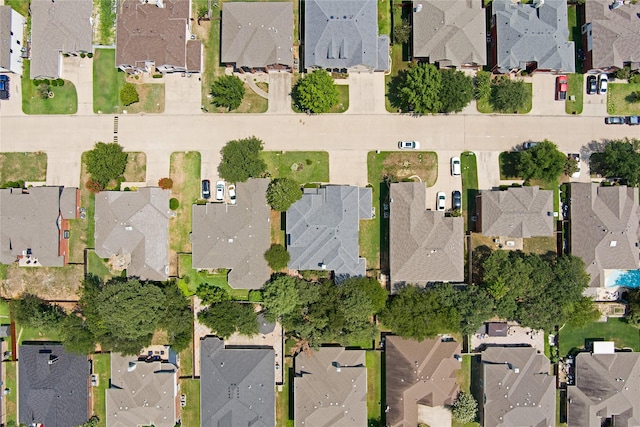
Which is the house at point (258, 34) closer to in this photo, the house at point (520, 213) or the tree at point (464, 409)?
the house at point (520, 213)

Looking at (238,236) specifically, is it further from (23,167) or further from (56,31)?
(56,31)

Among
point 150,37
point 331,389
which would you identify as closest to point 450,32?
point 150,37

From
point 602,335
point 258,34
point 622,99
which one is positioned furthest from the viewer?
point 602,335

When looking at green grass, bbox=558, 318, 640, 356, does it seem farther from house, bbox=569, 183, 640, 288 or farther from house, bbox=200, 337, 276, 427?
house, bbox=200, 337, 276, 427

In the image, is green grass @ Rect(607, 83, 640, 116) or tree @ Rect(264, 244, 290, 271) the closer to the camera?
tree @ Rect(264, 244, 290, 271)

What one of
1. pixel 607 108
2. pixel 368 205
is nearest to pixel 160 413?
pixel 368 205

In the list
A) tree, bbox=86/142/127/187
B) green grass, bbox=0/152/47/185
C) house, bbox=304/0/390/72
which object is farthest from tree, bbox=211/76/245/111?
green grass, bbox=0/152/47/185

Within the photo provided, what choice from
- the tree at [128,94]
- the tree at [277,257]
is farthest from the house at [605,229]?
the tree at [128,94]
